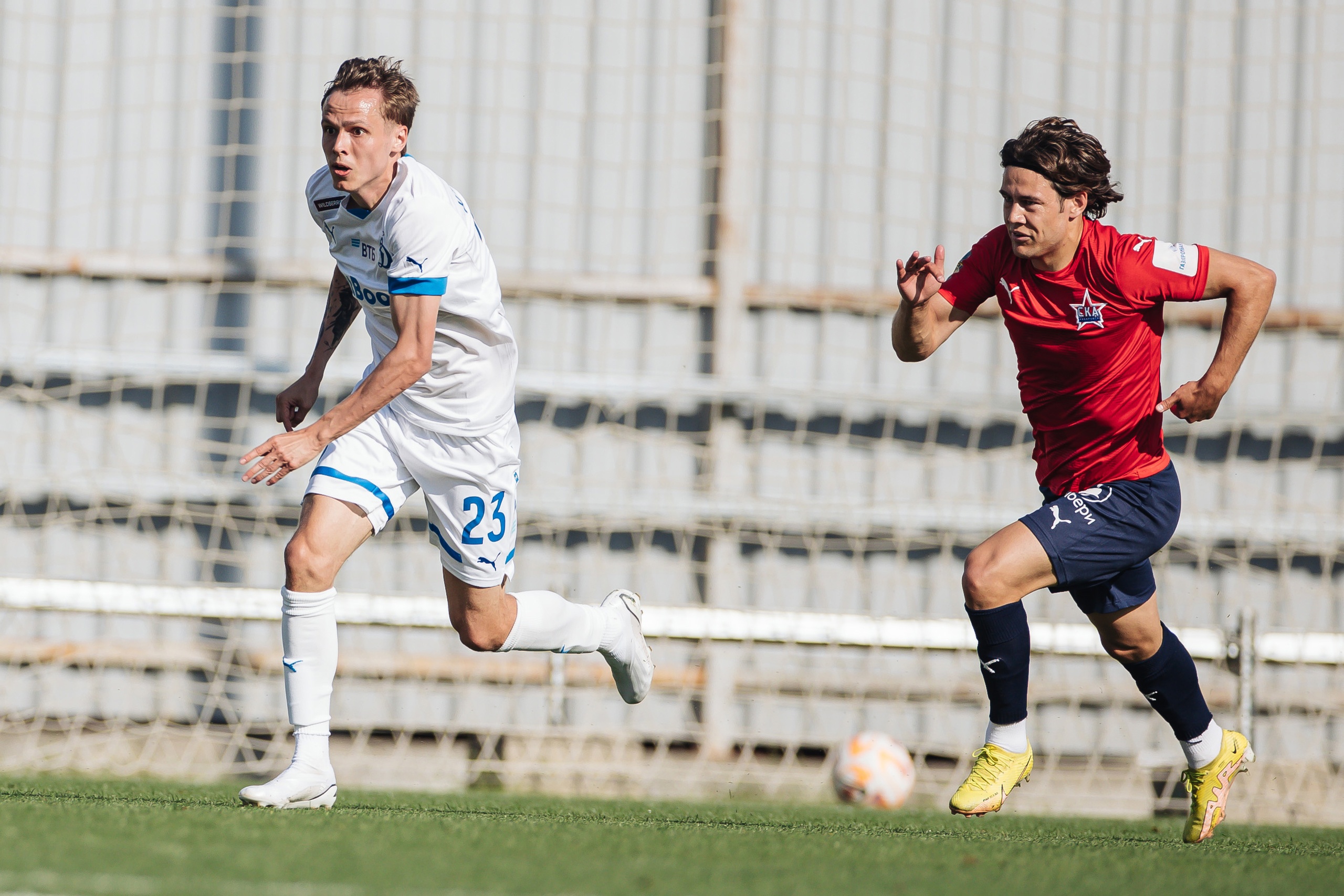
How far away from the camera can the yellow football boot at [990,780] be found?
3.38 metres

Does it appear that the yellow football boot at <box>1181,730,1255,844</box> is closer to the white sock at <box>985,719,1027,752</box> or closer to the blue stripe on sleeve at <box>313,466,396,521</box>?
the white sock at <box>985,719,1027,752</box>

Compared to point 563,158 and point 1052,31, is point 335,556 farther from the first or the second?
point 1052,31

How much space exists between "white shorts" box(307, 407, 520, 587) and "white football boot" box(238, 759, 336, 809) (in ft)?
2.17

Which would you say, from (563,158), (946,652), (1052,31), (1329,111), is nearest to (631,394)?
(563,158)

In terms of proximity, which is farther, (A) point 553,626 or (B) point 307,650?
(A) point 553,626

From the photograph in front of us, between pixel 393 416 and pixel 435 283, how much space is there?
1.63 feet

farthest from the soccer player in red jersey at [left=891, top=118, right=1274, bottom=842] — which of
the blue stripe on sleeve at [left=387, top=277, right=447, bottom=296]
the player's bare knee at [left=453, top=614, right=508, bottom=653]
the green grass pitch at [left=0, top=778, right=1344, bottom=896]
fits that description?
the player's bare knee at [left=453, top=614, right=508, bottom=653]

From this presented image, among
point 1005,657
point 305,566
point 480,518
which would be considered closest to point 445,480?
point 480,518

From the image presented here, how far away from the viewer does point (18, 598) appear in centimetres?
514

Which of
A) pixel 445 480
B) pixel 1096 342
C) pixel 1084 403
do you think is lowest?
pixel 445 480

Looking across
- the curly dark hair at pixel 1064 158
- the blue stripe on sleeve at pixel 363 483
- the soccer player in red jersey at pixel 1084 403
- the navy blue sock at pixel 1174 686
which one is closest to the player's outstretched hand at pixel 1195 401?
the soccer player in red jersey at pixel 1084 403

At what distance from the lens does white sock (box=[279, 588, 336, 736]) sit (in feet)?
11.1

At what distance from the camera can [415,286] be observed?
3260 millimetres

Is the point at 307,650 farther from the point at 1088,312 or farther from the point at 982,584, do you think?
the point at 1088,312
